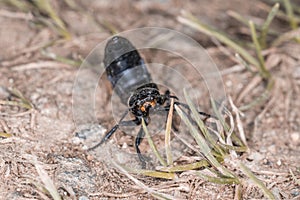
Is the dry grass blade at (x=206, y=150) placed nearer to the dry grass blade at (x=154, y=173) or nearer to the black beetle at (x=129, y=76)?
the dry grass blade at (x=154, y=173)

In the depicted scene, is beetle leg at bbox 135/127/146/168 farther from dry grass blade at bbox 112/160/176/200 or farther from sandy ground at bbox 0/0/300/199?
dry grass blade at bbox 112/160/176/200

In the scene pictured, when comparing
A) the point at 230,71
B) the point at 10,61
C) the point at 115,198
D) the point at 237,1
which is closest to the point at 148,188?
the point at 115,198

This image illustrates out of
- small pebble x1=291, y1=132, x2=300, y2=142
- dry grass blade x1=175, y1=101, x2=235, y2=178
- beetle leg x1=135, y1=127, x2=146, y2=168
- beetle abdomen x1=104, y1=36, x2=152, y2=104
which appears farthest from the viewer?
beetle abdomen x1=104, y1=36, x2=152, y2=104

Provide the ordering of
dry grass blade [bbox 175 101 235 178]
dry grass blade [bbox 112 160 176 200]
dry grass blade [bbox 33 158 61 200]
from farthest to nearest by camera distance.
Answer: dry grass blade [bbox 175 101 235 178] → dry grass blade [bbox 112 160 176 200] → dry grass blade [bbox 33 158 61 200]

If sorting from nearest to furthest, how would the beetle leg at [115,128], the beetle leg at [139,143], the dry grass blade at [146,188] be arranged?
the dry grass blade at [146,188]
the beetle leg at [139,143]
the beetle leg at [115,128]

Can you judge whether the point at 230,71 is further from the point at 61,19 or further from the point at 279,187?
the point at 61,19

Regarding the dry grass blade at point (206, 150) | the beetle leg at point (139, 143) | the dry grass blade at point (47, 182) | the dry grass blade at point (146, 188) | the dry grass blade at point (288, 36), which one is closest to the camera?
the dry grass blade at point (47, 182)

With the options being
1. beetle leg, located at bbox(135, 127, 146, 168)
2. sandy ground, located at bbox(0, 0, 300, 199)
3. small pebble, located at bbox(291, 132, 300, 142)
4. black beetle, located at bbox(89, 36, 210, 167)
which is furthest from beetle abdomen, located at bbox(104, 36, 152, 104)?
small pebble, located at bbox(291, 132, 300, 142)

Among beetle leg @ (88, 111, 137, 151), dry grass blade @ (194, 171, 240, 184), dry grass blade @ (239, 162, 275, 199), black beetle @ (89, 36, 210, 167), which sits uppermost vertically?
black beetle @ (89, 36, 210, 167)

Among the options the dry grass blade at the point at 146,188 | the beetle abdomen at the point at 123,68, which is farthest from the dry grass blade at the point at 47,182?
the beetle abdomen at the point at 123,68

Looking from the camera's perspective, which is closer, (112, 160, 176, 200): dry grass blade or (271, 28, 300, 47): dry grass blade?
(112, 160, 176, 200): dry grass blade

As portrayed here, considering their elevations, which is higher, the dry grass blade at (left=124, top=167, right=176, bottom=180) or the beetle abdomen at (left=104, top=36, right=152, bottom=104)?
the beetle abdomen at (left=104, top=36, right=152, bottom=104)
